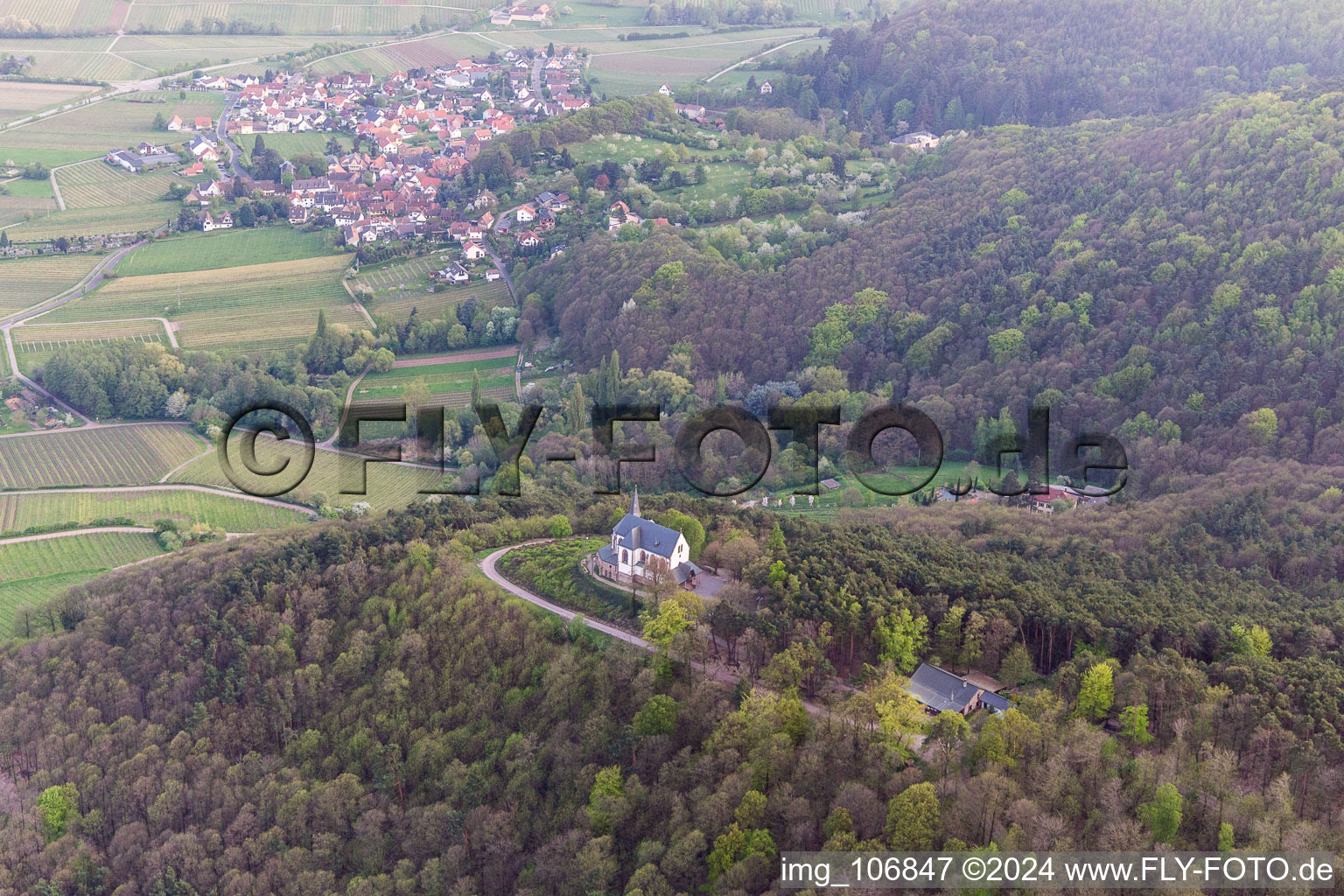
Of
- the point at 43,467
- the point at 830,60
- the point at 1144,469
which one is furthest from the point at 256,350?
the point at 830,60

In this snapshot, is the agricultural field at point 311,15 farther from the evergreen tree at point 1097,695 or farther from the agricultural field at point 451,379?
the evergreen tree at point 1097,695

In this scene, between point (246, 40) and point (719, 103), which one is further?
point (246, 40)

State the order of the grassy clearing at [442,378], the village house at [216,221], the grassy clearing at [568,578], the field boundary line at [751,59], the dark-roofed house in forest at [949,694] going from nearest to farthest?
1. the dark-roofed house in forest at [949,694]
2. the grassy clearing at [568,578]
3. the grassy clearing at [442,378]
4. the village house at [216,221]
5. the field boundary line at [751,59]

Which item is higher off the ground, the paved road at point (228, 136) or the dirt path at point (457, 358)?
the paved road at point (228, 136)

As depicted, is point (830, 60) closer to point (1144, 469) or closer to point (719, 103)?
point (719, 103)

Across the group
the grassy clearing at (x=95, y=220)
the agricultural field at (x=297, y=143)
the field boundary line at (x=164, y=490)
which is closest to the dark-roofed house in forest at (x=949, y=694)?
the field boundary line at (x=164, y=490)

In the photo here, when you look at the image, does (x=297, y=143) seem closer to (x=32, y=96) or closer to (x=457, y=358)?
(x=32, y=96)

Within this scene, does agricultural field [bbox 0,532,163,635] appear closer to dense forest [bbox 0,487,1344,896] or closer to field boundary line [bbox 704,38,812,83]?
dense forest [bbox 0,487,1344,896]
